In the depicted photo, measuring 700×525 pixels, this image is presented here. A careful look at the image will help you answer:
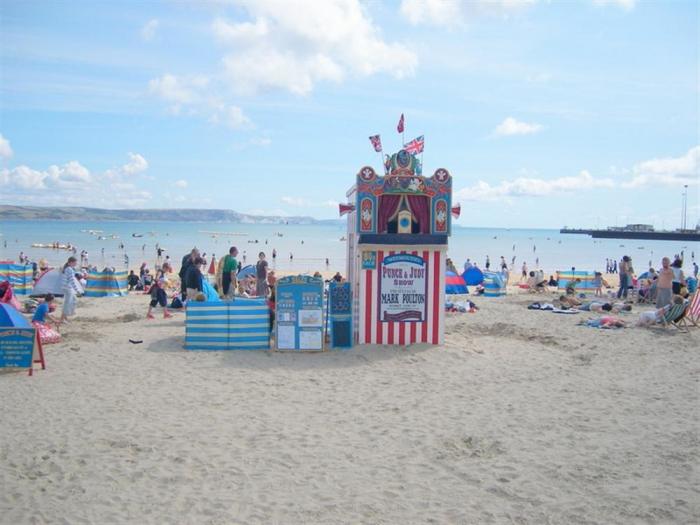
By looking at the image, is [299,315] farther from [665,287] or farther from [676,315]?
[665,287]

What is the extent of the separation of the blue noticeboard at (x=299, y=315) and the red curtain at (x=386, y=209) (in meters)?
1.69

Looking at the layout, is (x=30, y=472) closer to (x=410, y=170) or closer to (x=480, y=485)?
(x=480, y=485)

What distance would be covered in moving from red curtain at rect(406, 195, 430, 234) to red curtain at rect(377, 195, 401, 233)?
265 mm

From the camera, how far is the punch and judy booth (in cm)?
1035

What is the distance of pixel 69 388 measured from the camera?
24.6ft

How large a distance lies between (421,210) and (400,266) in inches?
46.9

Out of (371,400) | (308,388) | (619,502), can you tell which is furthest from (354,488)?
(308,388)

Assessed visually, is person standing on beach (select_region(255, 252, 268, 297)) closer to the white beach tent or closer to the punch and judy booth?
the punch and judy booth

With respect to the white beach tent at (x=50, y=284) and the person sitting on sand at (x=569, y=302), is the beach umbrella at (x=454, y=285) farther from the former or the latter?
the white beach tent at (x=50, y=284)

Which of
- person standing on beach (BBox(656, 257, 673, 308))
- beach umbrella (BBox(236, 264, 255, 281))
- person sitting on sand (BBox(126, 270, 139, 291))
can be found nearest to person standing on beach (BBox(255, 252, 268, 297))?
beach umbrella (BBox(236, 264, 255, 281))

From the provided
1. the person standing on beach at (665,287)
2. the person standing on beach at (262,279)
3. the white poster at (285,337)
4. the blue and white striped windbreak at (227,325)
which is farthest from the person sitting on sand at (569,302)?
the blue and white striped windbreak at (227,325)

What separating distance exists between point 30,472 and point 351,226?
776cm

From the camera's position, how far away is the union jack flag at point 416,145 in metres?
10.6

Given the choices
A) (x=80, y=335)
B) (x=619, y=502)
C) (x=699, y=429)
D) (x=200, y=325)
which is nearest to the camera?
(x=619, y=502)
